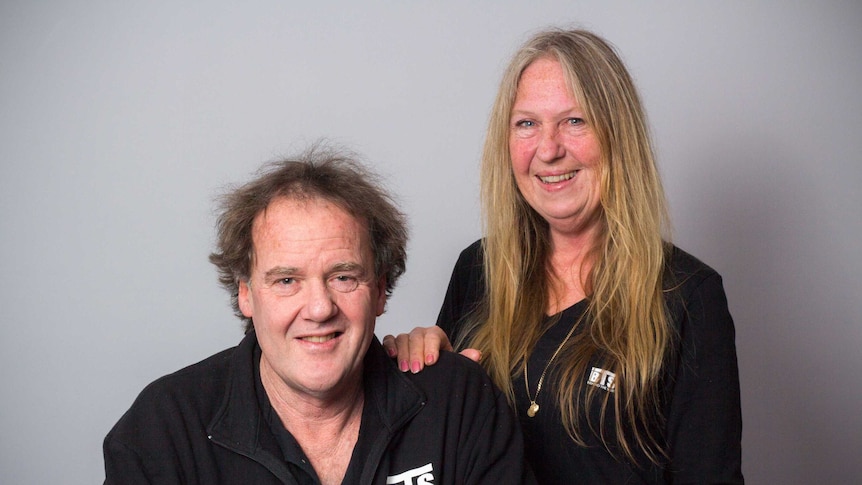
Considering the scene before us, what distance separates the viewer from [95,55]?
3.49 m

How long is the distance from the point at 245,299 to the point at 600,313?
0.85 meters

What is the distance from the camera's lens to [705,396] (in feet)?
7.68

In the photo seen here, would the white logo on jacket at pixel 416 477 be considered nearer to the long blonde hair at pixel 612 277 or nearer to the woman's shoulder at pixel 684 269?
the long blonde hair at pixel 612 277

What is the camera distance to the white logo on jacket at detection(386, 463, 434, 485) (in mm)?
2191

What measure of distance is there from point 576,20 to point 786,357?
1483 millimetres

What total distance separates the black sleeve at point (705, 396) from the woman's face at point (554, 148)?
352mm

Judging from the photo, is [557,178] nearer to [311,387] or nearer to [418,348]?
[418,348]

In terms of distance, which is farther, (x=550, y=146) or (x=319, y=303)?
(x=550, y=146)

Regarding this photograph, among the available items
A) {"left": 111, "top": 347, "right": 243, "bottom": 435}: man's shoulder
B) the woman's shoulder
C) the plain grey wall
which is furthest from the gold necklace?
the plain grey wall

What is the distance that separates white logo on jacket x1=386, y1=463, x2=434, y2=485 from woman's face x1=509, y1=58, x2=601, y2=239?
72 centimetres

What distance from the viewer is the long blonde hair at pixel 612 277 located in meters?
2.38

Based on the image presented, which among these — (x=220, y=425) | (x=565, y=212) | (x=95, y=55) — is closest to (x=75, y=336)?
(x=95, y=55)

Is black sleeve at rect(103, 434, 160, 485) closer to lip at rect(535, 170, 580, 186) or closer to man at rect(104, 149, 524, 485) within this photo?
man at rect(104, 149, 524, 485)

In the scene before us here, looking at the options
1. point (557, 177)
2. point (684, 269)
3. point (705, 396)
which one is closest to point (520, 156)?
point (557, 177)
